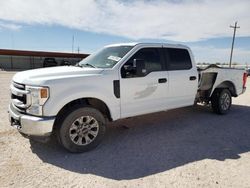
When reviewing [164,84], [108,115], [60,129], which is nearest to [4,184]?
[60,129]

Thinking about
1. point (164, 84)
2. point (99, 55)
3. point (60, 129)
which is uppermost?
point (99, 55)

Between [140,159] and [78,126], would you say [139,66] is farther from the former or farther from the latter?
[140,159]

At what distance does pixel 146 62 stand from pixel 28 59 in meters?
34.6

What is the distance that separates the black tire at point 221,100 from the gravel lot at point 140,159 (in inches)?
49.2

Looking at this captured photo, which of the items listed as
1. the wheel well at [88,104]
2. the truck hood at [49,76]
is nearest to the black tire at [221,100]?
the wheel well at [88,104]

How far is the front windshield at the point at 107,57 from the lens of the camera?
4.92 meters

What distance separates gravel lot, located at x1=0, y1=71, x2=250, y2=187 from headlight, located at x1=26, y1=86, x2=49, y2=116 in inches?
34.0

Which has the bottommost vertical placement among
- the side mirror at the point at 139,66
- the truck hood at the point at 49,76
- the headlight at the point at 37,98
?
the headlight at the point at 37,98

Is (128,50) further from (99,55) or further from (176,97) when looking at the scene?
(176,97)

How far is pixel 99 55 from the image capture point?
5.59 meters

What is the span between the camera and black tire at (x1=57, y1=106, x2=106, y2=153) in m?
4.17

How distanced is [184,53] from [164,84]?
1.24 m

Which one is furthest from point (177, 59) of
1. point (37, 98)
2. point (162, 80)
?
point (37, 98)

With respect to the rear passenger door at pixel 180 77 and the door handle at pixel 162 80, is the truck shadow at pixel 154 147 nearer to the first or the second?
the rear passenger door at pixel 180 77
